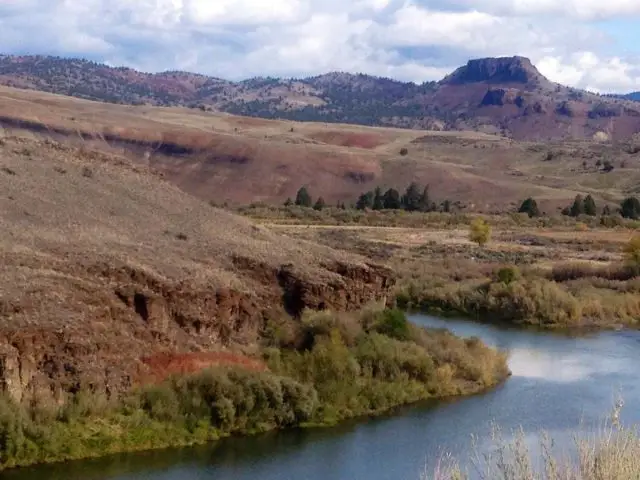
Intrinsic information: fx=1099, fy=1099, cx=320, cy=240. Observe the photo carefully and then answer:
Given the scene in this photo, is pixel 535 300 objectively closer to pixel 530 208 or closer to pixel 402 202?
pixel 530 208

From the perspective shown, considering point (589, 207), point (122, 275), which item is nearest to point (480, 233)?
point (589, 207)

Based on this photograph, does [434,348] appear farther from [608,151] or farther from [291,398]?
[608,151]

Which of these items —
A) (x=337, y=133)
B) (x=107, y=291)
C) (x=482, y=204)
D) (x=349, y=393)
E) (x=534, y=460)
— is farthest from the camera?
(x=337, y=133)

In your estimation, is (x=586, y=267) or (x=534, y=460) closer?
(x=534, y=460)

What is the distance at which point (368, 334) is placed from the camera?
3638cm

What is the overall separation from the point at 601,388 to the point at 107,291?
56.8 feet

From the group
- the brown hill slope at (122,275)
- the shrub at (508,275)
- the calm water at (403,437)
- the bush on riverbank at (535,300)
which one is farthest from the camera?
the shrub at (508,275)

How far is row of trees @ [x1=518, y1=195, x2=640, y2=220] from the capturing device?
102438mm

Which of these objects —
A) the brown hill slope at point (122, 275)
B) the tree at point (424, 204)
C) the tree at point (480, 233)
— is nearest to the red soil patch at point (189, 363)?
the brown hill slope at point (122, 275)

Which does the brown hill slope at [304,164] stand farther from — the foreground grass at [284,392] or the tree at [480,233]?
the foreground grass at [284,392]

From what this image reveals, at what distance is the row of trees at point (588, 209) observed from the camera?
102438 mm

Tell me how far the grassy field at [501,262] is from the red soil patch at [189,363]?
68.7 feet

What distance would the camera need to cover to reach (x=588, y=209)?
103m

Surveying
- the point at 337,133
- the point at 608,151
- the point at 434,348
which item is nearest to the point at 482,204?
the point at 608,151
